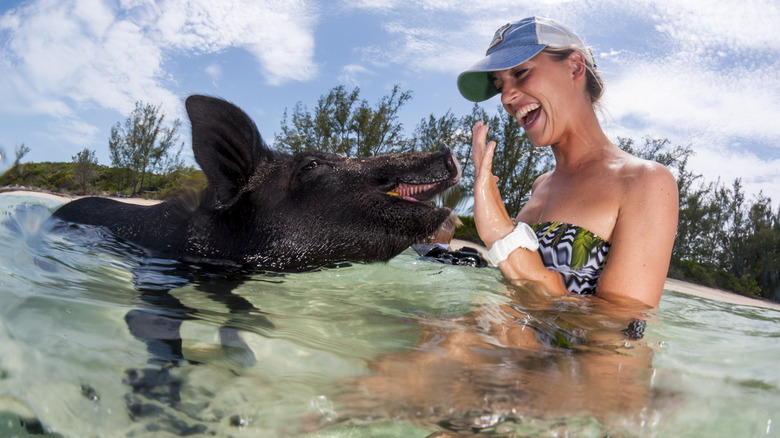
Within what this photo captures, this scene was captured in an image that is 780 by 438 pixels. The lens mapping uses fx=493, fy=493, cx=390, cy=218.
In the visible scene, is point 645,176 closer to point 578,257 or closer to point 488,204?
point 578,257

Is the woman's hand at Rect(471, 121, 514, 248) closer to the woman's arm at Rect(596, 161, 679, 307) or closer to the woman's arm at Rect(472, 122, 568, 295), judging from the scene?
the woman's arm at Rect(472, 122, 568, 295)

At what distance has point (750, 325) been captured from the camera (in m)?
3.69

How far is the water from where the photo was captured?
56.7 inches

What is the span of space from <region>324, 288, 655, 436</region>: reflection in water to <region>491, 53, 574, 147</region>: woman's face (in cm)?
146

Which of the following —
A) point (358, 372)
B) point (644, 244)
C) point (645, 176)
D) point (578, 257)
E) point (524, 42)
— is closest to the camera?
point (358, 372)

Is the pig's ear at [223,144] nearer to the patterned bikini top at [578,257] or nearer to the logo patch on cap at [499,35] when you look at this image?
the logo patch on cap at [499,35]

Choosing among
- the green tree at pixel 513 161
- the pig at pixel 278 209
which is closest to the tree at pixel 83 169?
the pig at pixel 278 209

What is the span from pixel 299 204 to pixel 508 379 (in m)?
1.97

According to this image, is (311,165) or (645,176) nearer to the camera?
(645,176)

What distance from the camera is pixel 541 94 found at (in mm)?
3217

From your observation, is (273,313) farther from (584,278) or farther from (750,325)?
(750,325)

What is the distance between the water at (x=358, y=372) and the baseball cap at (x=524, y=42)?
1.56m

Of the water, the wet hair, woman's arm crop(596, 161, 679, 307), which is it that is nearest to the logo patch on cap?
the wet hair

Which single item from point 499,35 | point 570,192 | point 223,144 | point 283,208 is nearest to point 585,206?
point 570,192
